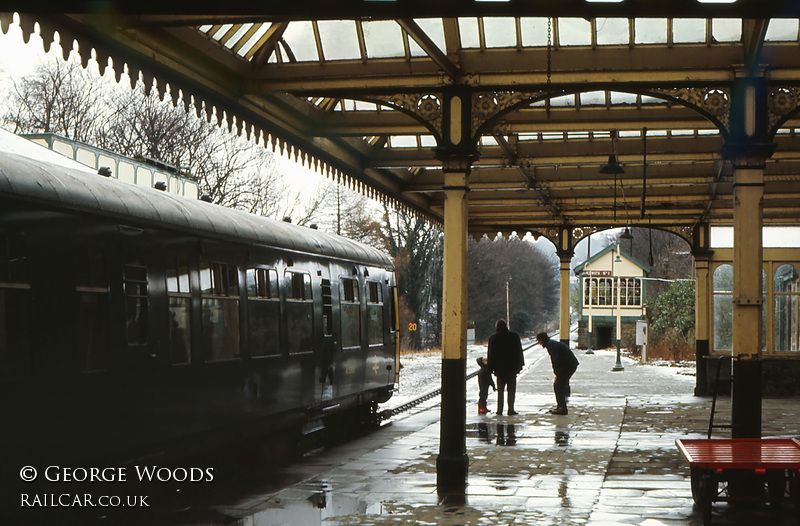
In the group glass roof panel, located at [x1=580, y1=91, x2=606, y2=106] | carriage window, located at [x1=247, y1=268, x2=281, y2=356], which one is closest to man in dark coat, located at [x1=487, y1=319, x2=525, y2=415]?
glass roof panel, located at [x1=580, y1=91, x2=606, y2=106]

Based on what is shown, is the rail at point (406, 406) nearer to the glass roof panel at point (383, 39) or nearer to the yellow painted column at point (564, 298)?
the yellow painted column at point (564, 298)

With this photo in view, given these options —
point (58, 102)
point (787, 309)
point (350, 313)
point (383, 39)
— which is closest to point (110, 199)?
point (383, 39)

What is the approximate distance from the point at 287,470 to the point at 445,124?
457 cm

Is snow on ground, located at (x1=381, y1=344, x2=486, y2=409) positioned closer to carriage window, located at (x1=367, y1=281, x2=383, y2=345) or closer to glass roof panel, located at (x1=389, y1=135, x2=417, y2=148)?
carriage window, located at (x1=367, y1=281, x2=383, y2=345)

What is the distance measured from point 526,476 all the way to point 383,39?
193 inches

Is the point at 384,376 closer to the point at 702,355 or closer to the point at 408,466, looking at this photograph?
the point at 408,466

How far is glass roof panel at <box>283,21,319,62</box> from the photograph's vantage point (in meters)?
10.4

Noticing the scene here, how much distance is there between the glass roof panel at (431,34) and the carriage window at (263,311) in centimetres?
307

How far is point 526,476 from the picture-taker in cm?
1109

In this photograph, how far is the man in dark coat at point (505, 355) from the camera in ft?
58.2

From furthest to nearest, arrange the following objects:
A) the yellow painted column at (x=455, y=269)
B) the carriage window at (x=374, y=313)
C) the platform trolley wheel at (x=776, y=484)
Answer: the carriage window at (x=374, y=313), the yellow painted column at (x=455, y=269), the platform trolley wheel at (x=776, y=484)

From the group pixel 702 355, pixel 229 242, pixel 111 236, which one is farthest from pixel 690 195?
pixel 111 236

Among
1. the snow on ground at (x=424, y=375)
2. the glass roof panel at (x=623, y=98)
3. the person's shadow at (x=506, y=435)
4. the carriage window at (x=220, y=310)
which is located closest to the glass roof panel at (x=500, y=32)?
the glass roof panel at (x=623, y=98)

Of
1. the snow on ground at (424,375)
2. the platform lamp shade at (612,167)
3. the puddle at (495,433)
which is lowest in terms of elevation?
the snow on ground at (424,375)
